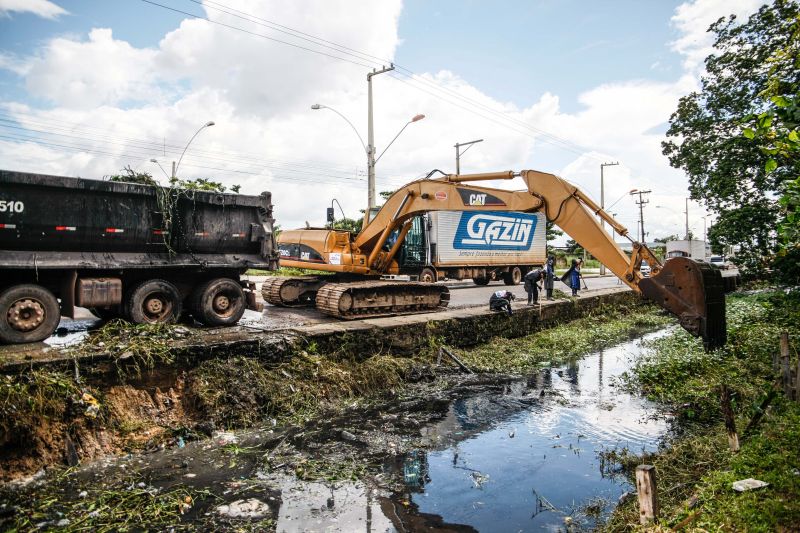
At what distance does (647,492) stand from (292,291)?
9840mm

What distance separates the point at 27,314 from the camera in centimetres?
655

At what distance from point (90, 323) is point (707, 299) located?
1008 centimetres

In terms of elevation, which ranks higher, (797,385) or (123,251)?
(123,251)

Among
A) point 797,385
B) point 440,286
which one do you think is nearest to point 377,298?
point 440,286

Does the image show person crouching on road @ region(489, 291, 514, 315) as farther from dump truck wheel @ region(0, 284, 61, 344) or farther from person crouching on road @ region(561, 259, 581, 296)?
dump truck wheel @ region(0, 284, 61, 344)

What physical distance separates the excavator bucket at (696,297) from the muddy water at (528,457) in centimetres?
149

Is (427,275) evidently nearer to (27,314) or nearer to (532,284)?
(532,284)

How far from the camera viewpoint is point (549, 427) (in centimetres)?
688

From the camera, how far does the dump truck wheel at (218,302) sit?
8.36 meters

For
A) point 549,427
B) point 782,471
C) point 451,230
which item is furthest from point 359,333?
point 451,230

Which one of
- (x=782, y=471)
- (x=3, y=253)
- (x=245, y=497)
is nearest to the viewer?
(x=782, y=471)

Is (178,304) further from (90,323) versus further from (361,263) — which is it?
(361,263)

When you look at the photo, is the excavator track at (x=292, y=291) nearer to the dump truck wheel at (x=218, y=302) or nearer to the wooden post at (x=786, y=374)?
the dump truck wheel at (x=218, y=302)

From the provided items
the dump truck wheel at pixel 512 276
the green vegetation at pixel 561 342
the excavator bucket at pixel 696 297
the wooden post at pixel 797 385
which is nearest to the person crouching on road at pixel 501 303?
the green vegetation at pixel 561 342
